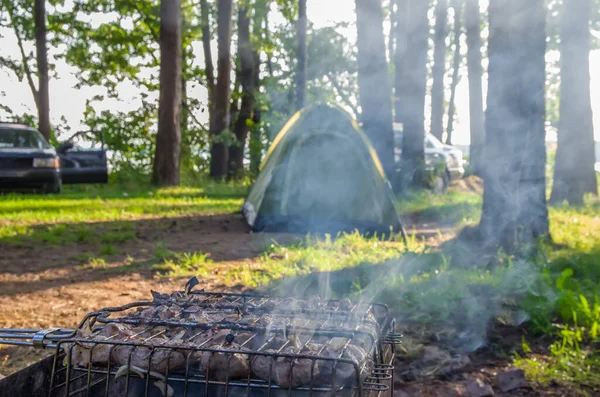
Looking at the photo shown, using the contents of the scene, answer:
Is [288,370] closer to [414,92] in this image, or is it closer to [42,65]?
[414,92]

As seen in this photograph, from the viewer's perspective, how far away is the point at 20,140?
47.7ft

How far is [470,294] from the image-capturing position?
445 cm

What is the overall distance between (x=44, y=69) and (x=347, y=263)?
18255 millimetres

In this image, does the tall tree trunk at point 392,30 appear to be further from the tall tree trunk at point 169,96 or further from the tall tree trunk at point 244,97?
the tall tree trunk at point 169,96

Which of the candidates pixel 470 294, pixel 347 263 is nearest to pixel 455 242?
pixel 347 263

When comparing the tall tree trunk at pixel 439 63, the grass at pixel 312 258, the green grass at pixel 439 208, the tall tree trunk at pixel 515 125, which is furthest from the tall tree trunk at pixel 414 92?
the tall tree trunk at pixel 515 125

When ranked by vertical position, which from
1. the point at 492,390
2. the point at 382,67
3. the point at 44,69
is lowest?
the point at 492,390

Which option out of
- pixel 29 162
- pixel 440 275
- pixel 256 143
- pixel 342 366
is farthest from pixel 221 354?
pixel 256 143

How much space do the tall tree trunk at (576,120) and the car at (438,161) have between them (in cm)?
294

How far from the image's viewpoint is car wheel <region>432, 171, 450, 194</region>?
574 inches

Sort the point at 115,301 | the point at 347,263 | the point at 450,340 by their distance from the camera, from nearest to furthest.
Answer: the point at 450,340, the point at 115,301, the point at 347,263

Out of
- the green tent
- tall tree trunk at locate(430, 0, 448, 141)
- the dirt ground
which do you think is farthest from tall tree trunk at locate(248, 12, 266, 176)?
the dirt ground

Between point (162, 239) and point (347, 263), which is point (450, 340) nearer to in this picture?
point (347, 263)

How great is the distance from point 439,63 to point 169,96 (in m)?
11.3
